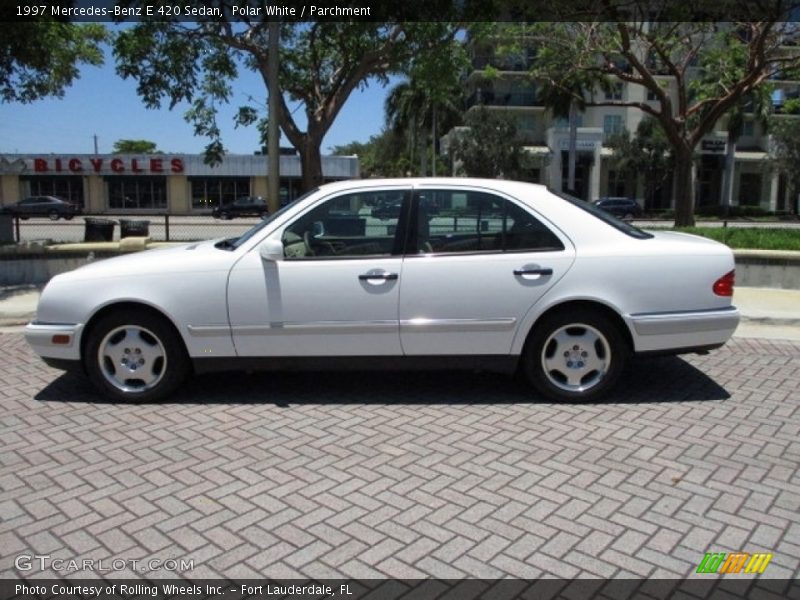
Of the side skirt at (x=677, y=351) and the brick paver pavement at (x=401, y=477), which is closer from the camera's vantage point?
the brick paver pavement at (x=401, y=477)

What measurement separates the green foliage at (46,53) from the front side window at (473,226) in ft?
26.3

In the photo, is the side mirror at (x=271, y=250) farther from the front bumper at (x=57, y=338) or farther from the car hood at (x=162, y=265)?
the front bumper at (x=57, y=338)

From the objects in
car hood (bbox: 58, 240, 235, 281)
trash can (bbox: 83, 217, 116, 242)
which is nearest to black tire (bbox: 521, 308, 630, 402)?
car hood (bbox: 58, 240, 235, 281)

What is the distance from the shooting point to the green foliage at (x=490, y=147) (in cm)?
4747

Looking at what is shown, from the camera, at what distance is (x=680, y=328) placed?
5289 millimetres

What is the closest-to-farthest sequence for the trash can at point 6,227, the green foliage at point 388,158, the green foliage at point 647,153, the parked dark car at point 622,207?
the trash can at point 6,227
the parked dark car at point 622,207
the green foliage at point 647,153
the green foliage at point 388,158

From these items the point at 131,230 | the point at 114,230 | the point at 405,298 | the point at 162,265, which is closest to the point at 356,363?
the point at 405,298

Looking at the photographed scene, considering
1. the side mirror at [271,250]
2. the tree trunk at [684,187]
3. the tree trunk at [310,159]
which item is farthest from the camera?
the tree trunk at [684,187]

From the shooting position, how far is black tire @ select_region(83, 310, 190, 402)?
5.25 meters

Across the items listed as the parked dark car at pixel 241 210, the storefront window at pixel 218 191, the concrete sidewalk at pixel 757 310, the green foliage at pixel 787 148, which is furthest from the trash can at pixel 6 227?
the green foliage at pixel 787 148

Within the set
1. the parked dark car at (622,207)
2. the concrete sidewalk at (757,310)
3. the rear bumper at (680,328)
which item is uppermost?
the parked dark car at (622,207)

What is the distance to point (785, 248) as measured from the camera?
36.5 feet

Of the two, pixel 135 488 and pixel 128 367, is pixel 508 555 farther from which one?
pixel 128 367

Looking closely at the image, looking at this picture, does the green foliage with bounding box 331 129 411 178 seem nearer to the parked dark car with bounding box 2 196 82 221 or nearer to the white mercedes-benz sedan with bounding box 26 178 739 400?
the parked dark car with bounding box 2 196 82 221
